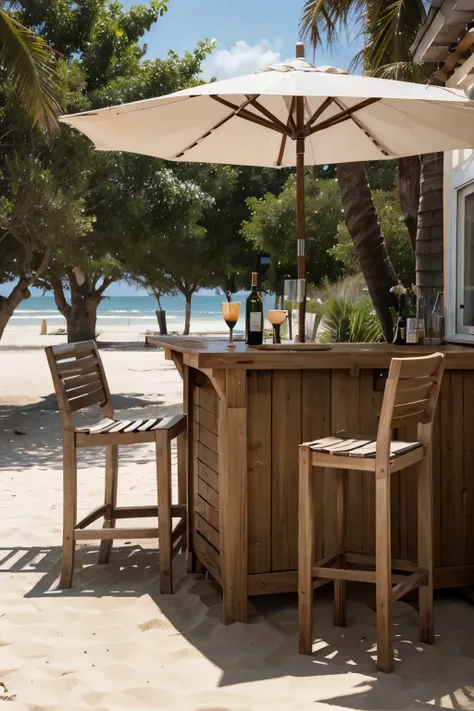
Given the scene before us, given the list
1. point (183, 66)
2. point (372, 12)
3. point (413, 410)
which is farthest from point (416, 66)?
point (413, 410)

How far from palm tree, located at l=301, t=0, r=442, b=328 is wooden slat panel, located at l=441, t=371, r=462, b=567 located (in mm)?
3794

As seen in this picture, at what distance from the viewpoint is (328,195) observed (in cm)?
2711

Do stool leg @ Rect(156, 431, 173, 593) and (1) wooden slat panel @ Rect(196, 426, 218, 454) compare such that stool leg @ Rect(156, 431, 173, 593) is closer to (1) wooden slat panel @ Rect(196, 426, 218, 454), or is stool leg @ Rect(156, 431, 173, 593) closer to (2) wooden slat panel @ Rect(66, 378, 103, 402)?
(1) wooden slat panel @ Rect(196, 426, 218, 454)

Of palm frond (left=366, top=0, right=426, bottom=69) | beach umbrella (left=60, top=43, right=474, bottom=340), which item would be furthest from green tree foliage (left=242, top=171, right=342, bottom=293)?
beach umbrella (left=60, top=43, right=474, bottom=340)

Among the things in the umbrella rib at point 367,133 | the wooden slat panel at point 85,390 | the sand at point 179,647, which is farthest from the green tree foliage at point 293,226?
the sand at point 179,647

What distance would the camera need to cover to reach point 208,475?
4.34 metres

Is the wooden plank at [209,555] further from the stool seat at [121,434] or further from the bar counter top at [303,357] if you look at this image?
the bar counter top at [303,357]

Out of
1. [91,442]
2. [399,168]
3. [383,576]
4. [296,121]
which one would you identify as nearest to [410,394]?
[383,576]

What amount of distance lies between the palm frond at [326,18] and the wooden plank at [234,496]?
947 centimetres

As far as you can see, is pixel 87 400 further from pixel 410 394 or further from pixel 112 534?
pixel 410 394

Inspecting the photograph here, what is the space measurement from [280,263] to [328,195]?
2.64m

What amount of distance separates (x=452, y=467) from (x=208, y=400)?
1.27 metres

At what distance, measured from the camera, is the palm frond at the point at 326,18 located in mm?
12133

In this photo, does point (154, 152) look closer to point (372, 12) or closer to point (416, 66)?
point (416, 66)
